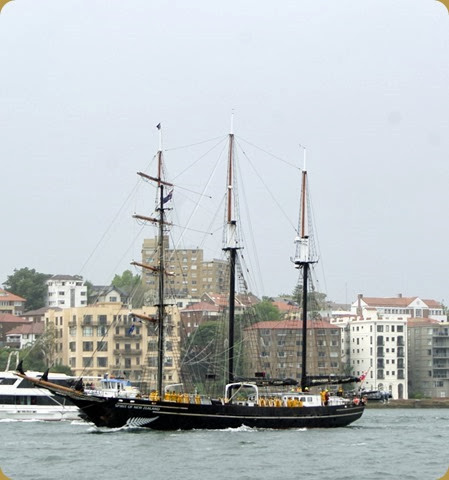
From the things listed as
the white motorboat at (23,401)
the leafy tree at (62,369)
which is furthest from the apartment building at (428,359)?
the white motorboat at (23,401)

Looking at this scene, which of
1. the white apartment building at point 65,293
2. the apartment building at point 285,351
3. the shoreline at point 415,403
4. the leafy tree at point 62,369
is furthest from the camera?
the white apartment building at point 65,293

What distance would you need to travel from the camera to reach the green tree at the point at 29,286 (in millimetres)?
173750

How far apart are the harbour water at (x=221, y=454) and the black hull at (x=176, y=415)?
0.57 m

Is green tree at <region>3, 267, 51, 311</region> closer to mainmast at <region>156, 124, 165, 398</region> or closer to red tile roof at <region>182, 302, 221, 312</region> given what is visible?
red tile roof at <region>182, 302, 221, 312</region>

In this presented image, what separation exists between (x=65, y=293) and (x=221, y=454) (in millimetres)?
120754

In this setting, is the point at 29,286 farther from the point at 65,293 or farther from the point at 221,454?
the point at 221,454

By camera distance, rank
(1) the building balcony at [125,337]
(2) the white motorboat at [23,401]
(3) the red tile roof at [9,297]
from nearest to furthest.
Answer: (2) the white motorboat at [23,401] → (1) the building balcony at [125,337] → (3) the red tile roof at [9,297]

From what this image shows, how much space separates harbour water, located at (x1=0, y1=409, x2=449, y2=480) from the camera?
44406mm

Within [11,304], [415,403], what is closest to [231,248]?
[415,403]

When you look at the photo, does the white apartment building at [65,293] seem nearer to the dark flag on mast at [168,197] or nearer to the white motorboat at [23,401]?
the white motorboat at [23,401]

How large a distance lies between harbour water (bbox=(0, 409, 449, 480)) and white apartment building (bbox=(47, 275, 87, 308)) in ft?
334

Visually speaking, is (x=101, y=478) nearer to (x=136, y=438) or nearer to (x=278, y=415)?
(x=136, y=438)

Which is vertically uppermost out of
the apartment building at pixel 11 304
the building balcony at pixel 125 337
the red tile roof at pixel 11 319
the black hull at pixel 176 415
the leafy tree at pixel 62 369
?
the apartment building at pixel 11 304

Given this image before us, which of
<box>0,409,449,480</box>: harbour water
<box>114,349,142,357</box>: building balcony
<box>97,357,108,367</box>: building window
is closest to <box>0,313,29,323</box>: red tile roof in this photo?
<box>114,349,142,357</box>: building balcony
